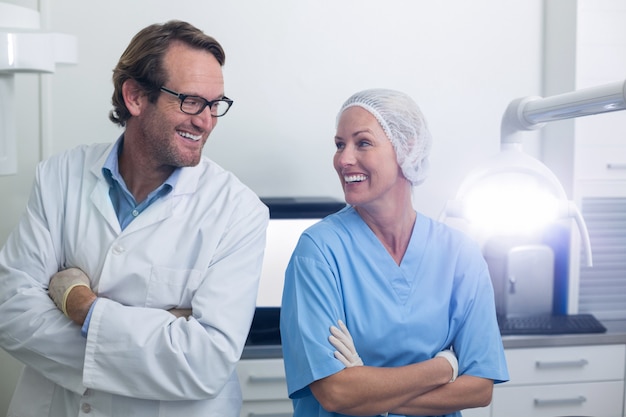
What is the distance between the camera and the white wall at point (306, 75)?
255 centimetres

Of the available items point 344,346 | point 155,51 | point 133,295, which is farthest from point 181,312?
point 155,51

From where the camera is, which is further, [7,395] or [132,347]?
[7,395]

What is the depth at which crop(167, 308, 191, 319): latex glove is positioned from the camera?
5.00ft

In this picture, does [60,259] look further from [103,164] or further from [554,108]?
[554,108]

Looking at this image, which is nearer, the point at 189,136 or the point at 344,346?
the point at 344,346

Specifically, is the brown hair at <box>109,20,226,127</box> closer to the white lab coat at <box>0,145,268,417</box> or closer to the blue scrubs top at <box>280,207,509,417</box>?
the white lab coat at <box>0,145,268,417</box>

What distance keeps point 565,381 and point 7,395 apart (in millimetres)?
1951

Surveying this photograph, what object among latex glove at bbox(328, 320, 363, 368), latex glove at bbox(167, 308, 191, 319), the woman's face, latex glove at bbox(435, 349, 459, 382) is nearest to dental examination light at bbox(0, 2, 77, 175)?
latex glove at bbox(167, 308, 191, 319)

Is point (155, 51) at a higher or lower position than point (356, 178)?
higher

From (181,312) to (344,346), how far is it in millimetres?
354

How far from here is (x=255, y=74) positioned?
8.76 feet

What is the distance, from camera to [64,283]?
1491mm

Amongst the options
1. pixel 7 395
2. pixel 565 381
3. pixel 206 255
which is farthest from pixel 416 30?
pixel 7 395

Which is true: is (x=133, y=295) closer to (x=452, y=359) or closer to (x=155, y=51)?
(x=155, y=51)
